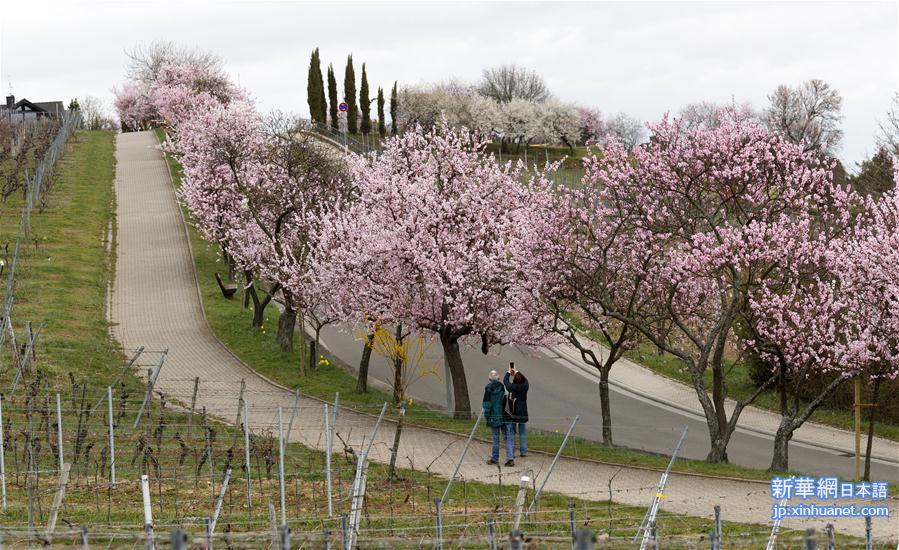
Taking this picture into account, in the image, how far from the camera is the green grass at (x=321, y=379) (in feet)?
80.8

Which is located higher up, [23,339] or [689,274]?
[689,274]

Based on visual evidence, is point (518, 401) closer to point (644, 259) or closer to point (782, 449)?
point (644, 259)

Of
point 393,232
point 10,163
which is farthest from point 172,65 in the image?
point 393,232

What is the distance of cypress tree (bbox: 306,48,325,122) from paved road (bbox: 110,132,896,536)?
3134 cm

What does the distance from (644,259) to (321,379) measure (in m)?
11.6

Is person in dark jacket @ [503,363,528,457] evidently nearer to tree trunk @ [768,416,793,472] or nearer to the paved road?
the paved road

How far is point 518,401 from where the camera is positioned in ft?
79.0

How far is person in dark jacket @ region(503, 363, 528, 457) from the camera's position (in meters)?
23.8

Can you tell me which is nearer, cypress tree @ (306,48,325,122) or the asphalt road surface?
the asphalt road surface

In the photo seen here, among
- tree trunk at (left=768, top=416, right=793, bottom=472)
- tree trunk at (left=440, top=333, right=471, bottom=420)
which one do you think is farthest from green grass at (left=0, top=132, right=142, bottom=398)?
tree trunk at (left=768, top=416, right=793, bottom=472)

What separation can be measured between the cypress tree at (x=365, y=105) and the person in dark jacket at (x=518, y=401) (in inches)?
2852

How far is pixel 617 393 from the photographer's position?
36344mm

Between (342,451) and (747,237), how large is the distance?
945cm

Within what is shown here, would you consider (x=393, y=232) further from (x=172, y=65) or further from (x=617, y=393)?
(x=172, y=65)
